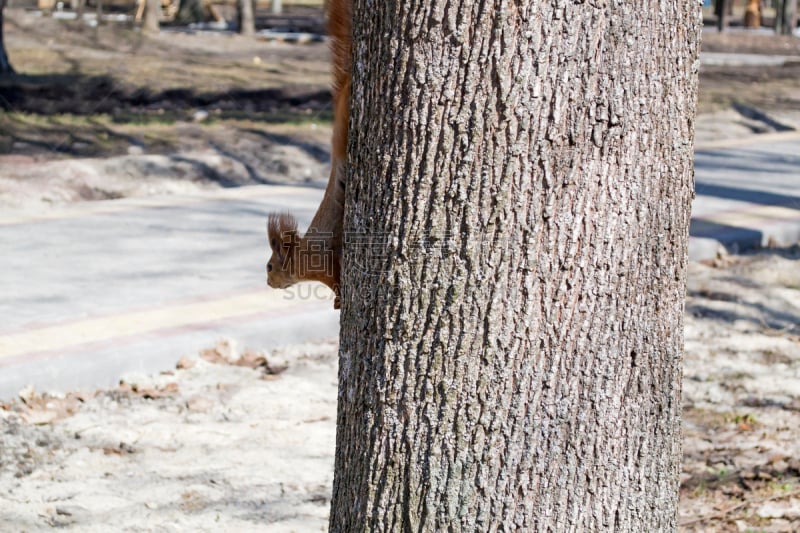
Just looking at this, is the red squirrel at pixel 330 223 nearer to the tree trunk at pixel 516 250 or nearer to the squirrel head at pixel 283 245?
the squirrel head at pixel 283 245

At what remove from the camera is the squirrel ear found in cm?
297

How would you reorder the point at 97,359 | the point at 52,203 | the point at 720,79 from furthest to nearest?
the point at 720,79
the point at 52,203
the point at 97,359

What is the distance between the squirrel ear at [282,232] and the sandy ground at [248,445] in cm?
129

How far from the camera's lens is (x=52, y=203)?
905cm

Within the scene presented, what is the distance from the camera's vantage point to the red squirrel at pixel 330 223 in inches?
98.7

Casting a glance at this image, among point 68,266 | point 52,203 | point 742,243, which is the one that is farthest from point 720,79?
point 68,266

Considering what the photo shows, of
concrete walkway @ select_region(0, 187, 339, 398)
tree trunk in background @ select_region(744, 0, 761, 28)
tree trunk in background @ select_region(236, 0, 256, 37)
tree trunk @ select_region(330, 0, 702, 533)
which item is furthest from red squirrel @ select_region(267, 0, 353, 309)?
tree trunk in background @ select_region(744, 0, 761, 28)

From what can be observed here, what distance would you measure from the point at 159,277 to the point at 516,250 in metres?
4.80

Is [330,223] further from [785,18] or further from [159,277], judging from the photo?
[785,18]

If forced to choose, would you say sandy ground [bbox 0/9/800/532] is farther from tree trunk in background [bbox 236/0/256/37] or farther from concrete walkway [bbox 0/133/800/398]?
tree trunk in background [bbox 236/0/256/37]

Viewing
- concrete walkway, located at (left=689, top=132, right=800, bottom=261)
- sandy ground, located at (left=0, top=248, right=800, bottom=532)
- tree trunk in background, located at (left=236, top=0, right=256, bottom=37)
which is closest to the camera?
sandy ground, located at (left=0, top=248, right=800, bottom=532)

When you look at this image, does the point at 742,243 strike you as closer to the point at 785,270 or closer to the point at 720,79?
the point at 785,270

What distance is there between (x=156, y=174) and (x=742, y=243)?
551cm

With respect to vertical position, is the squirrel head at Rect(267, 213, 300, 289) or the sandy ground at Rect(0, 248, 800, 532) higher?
the squirrel head at Rect(267, 213, 300, 289)
